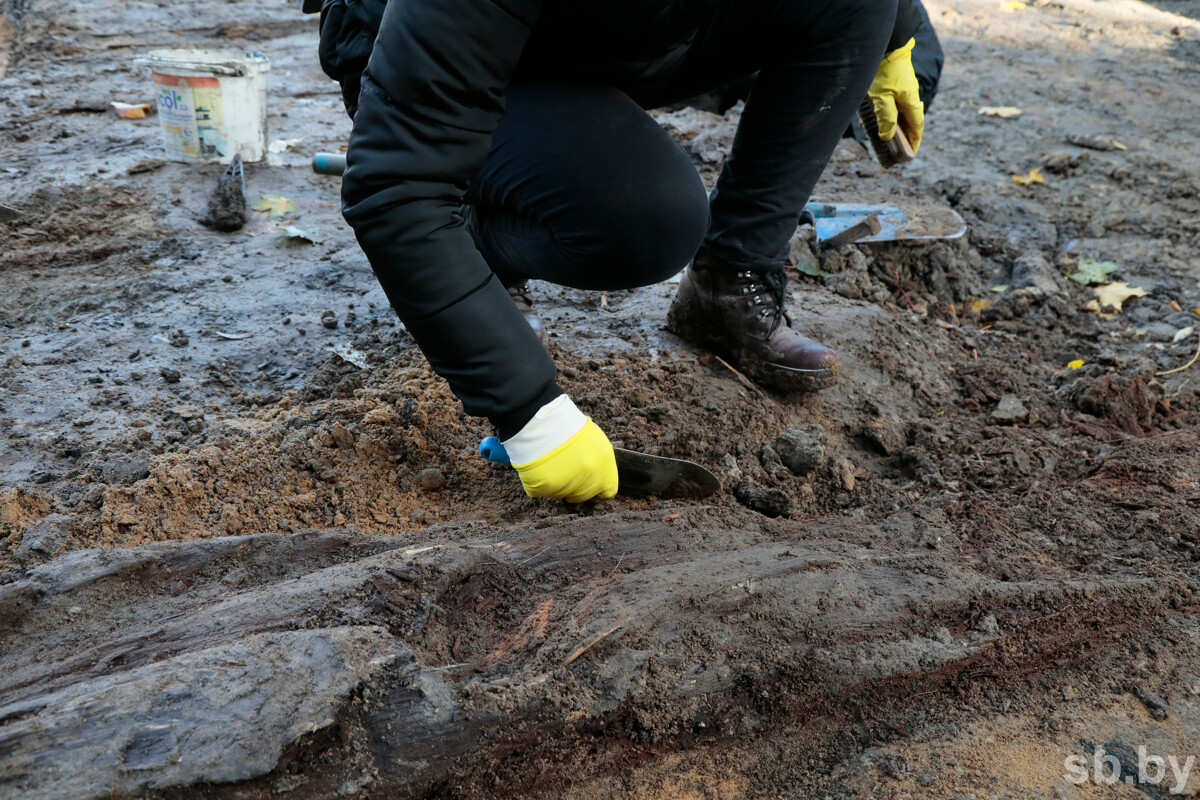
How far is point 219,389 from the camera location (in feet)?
7.77

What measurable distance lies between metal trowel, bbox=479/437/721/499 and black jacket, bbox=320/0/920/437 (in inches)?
7.7

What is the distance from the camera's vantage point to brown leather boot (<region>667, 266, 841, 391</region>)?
7.77 feet

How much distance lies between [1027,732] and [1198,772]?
0.24 meters

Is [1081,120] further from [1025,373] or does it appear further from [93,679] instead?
[93,679]

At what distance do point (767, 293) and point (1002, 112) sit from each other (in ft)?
11.9

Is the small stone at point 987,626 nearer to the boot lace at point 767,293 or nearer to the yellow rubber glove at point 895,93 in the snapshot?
the boot lace at point 767,293

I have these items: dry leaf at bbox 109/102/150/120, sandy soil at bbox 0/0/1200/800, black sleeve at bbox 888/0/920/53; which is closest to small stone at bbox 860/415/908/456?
sandy soil at bbox 0/0/1200/800

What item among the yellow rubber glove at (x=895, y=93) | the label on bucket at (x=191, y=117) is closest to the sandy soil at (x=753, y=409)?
the label on bucket at (x=191, y=117)

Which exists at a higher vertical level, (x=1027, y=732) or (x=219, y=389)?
(x=1027, y=732)

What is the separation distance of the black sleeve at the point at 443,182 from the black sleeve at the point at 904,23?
128cm

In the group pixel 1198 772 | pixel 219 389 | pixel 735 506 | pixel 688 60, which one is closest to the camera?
pixel 1198 772

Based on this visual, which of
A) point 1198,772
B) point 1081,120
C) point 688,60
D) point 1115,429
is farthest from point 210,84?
point 1081,120

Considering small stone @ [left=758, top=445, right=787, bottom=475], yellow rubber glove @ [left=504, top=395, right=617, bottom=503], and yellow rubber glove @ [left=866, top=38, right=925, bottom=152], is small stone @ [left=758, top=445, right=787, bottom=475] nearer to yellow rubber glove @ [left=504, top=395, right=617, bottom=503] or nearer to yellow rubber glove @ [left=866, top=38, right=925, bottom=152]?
yellow rubber glove @ [left=504, top=395, right=617, bottom=503]

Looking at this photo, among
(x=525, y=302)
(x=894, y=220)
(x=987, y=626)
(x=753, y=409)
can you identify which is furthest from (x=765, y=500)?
(x=894, y=220)
